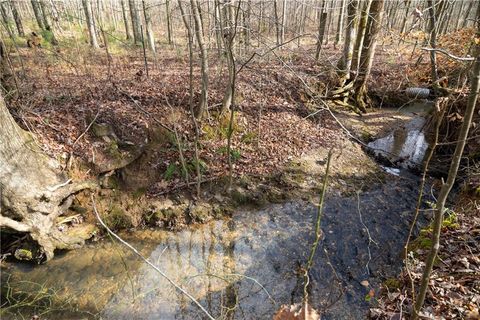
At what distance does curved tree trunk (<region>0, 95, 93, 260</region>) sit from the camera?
16.1 ft

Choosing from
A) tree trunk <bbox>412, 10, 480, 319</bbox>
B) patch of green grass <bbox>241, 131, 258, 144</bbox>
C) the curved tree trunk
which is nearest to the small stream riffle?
the curved tree trunk

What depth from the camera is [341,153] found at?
8.14 metres

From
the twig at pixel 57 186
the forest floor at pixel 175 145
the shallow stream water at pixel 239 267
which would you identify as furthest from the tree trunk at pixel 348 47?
the twig at pixel 57 186

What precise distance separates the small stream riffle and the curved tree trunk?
468 millimetres

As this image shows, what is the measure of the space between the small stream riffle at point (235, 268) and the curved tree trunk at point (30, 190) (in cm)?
47

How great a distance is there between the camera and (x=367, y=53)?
33.8 feet

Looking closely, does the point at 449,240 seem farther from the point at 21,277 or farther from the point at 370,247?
the point at 21,277

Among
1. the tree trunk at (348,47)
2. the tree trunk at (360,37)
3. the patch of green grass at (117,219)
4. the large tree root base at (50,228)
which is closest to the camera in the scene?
the large tree root base at (50,228)

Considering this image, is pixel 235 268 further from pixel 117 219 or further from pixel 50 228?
pixel 50 228

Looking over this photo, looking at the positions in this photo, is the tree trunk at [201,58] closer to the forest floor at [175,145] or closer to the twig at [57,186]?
the forest floor at [175,145]

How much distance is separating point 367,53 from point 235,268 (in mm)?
8847

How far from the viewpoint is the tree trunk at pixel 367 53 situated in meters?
9.39

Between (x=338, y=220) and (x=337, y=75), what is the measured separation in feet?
21.7

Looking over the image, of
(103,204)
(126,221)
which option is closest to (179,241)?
(126,221)
